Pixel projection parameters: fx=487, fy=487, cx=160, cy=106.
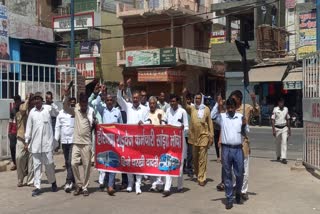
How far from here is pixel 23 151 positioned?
32.9ft

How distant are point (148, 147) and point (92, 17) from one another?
29954mm

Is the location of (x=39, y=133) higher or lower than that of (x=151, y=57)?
lower

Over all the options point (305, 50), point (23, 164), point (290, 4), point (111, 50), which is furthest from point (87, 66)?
point (23, 164)

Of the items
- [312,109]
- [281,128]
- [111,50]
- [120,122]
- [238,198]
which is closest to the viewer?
[238,198]

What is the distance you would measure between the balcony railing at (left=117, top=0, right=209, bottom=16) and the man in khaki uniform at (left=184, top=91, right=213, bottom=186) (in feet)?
83.6

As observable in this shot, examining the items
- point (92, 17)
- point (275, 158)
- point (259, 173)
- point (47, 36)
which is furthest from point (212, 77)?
point (259, 173)

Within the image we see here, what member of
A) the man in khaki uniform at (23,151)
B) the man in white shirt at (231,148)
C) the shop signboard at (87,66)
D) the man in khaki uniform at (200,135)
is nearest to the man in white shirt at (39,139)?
the man in khaki uniform at (23,151)

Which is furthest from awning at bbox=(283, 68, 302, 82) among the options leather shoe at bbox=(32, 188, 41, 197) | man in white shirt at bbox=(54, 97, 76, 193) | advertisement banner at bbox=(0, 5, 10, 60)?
leather shoe at bbox=(32, 188, 41, 197)

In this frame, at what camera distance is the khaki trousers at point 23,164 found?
9.74 meters

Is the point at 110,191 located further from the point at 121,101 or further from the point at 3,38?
the point at 3,38

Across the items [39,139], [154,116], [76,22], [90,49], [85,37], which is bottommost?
[39,139]

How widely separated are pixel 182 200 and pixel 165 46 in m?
28.7

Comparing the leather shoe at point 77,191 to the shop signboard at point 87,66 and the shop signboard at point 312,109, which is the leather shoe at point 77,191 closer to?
the shop signboard at point 312,109

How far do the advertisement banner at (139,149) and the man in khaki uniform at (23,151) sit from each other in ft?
5.20
